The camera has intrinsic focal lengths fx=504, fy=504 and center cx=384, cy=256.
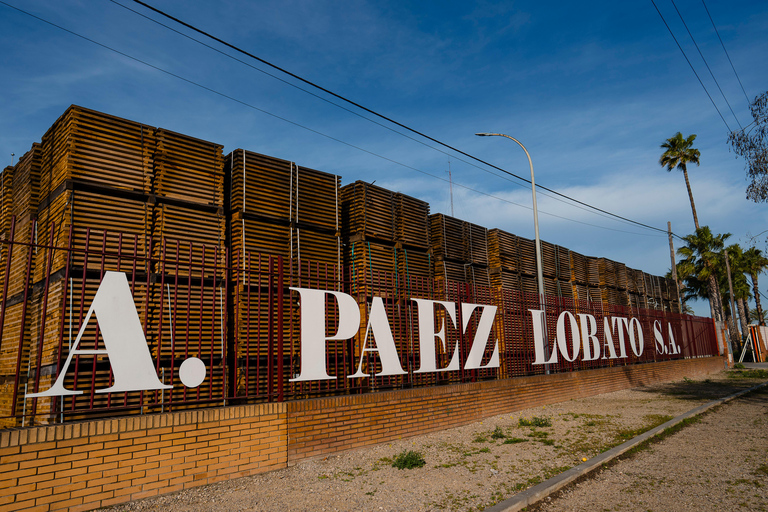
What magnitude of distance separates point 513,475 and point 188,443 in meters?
4.13

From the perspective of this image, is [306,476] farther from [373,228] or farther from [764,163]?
[764,163]

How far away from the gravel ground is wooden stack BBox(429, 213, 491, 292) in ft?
18.5

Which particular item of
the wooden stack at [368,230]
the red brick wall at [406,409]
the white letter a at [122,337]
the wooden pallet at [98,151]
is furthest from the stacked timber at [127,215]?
the wooden stack at [368,230]

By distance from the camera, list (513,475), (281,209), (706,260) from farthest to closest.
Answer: (706,260), (281,209), (513,475)

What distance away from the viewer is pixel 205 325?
28.9 ft

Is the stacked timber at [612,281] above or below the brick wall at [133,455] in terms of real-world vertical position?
above

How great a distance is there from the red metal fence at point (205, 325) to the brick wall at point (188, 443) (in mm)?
314

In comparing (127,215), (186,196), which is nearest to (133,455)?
(127,215)

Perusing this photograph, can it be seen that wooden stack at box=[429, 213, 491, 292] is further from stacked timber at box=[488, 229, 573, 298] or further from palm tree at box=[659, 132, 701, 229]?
palm tree at box=[659, 132, 701, 229]

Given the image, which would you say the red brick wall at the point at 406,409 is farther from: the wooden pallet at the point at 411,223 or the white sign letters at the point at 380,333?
the wooden pallet at the point at 411,223

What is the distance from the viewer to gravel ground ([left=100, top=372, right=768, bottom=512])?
5492mm

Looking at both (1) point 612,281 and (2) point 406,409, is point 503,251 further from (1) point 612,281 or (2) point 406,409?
(1) point 612,281

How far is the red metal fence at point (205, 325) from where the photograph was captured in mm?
6586

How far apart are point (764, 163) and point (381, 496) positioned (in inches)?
519
